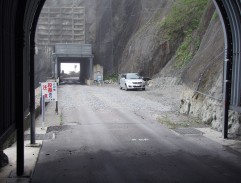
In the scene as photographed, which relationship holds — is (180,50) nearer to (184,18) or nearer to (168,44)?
(168,44)

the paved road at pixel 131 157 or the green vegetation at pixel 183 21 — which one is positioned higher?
the green vegetation at pixel 183 21

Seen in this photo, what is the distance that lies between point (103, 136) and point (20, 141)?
477cm

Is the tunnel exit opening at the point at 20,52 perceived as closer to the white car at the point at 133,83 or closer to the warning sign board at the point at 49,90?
the warning sign board at the point at 49,90

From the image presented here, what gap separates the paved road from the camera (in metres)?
7.62

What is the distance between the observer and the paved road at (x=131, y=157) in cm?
762

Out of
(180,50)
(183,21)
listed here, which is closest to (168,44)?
(183,21)

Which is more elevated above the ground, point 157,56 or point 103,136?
point 157,56

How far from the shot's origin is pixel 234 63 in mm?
11172

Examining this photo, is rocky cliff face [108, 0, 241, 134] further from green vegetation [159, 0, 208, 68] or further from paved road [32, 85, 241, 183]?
paved road [32, 85, 241, 183]

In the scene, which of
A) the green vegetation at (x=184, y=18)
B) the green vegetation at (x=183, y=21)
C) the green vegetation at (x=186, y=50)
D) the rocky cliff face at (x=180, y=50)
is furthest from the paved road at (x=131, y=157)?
the green vegetation at (x=184, y=18)

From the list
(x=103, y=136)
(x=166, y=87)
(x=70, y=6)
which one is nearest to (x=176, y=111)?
(x=103, y=136)

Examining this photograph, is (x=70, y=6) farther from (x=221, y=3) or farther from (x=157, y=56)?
(x=221, y=3)

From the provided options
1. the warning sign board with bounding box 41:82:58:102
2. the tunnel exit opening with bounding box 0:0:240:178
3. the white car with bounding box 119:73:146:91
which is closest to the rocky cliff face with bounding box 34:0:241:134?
the white car with bounding box 119:73:146:91

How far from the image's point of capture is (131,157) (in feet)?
30.5
